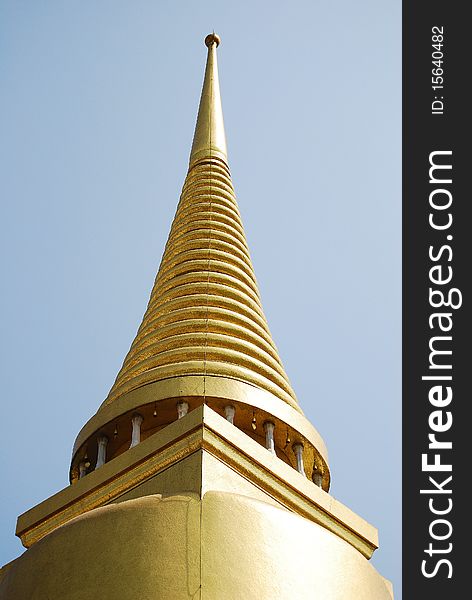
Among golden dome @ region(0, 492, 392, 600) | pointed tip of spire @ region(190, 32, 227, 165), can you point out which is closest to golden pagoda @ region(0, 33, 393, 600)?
golden dome @ region(0, 492, 392, 600)

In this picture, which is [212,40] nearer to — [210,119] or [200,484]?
[210,119]

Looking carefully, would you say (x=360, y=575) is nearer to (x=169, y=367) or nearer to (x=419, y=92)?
(x=169, y=367)

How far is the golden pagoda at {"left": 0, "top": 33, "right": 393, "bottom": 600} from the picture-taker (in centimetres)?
597

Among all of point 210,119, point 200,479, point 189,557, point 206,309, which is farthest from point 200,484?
point 210,119

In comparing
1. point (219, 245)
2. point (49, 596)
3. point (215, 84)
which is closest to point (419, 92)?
point (219, 245)

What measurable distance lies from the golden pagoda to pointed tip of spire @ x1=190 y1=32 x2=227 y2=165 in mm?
2557

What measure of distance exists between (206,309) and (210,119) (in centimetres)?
525

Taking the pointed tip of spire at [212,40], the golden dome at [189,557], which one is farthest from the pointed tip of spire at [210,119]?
the golden dome at [189,557]

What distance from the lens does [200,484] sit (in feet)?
21.4

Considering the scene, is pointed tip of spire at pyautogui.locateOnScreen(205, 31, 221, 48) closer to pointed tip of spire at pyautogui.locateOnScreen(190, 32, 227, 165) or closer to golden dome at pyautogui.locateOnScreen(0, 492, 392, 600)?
pointed tip of spire at pyautogui.locateOnScreen(190, 32, 227, 165)

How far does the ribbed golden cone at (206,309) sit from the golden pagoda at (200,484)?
0.02 meters

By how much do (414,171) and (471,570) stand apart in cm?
391

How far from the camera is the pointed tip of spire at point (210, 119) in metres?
13.3

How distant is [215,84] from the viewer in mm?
14797
